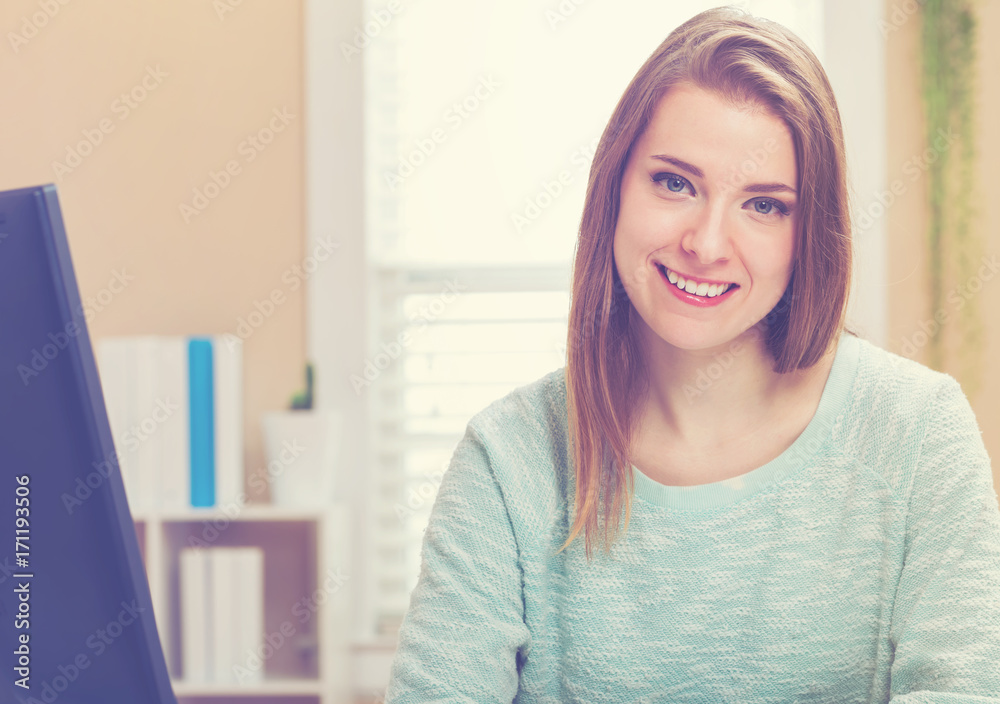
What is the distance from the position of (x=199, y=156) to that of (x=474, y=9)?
2.69 feet

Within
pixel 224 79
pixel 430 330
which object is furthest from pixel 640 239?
pixel 224 79

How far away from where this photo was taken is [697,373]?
1113 millimetres

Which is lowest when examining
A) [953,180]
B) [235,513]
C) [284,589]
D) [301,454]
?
[284,589]

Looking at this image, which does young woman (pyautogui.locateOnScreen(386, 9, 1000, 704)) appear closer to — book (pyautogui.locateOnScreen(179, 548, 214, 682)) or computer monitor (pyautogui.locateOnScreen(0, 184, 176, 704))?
computer monitor (pyautogui.locateOnScreen(0, 184, 176, 704))

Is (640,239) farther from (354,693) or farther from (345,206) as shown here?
(354,693)

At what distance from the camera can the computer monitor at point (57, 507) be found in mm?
568

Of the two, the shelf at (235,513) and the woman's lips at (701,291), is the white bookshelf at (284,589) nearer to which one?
the shelf at (235,513)

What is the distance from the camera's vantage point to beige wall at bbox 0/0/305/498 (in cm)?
245

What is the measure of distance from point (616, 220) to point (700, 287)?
0.13 metres

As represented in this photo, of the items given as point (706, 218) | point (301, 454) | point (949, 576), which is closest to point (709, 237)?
point (706, 218)

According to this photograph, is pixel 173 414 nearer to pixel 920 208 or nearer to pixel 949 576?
Answer: pixel 949 576

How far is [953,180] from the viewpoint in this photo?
92.3 inches

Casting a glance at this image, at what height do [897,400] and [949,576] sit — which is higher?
[897,400]

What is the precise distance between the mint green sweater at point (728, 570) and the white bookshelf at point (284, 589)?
1203 millimetres
